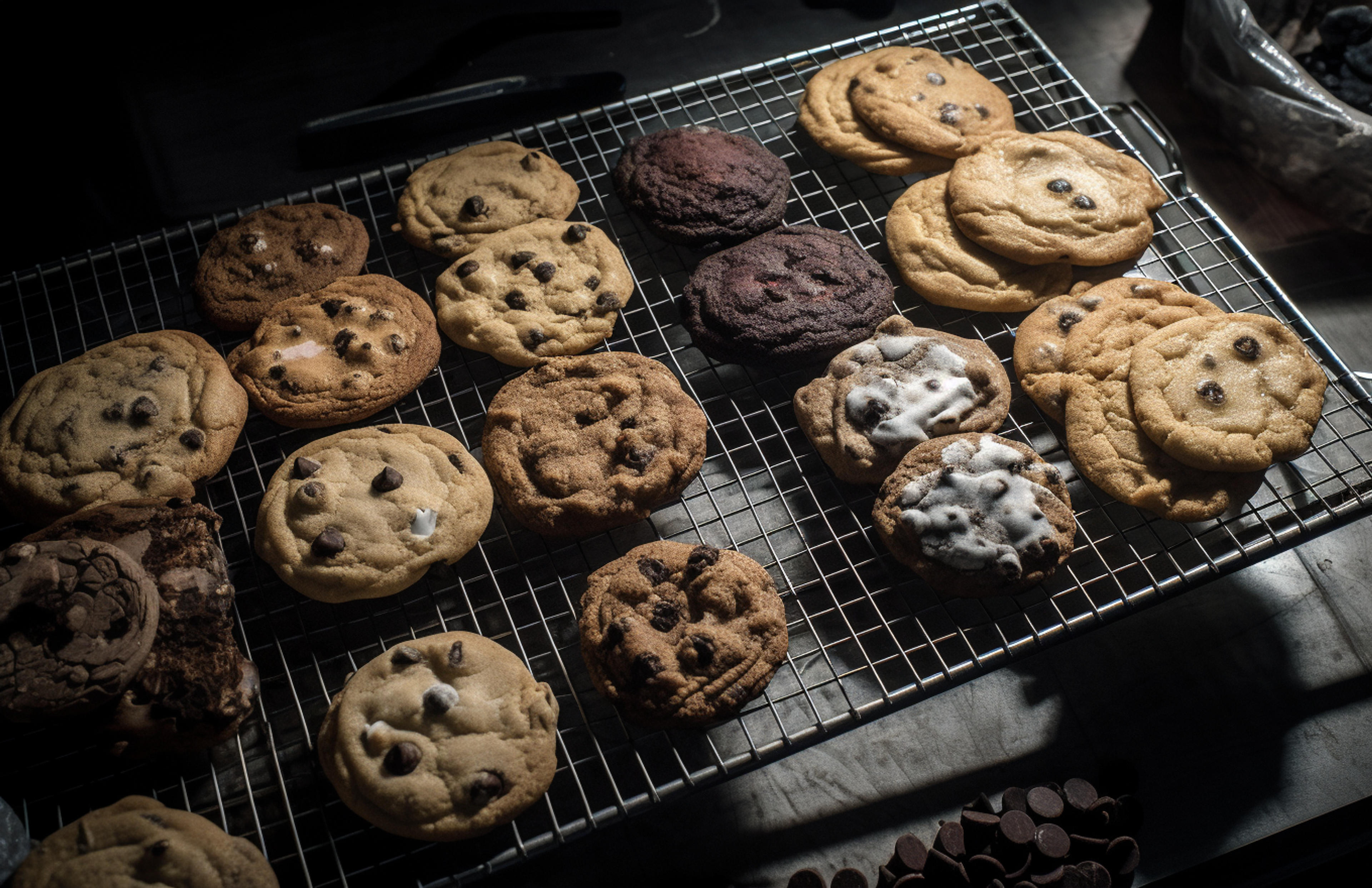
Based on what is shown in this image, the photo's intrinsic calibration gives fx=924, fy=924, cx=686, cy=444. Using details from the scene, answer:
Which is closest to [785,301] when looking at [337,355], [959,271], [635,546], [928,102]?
[959,271]

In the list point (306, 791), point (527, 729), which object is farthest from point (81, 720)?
point (527, 729)

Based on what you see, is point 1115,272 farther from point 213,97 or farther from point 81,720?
point 213,97

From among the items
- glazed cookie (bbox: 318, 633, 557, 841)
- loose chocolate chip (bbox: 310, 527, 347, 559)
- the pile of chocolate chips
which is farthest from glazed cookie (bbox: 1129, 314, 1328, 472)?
loose chocolate chip (bbox: 310, 527, 347, 559)

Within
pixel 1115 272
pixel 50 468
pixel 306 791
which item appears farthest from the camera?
pixel 1115 272

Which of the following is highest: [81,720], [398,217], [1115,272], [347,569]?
[1115,272]

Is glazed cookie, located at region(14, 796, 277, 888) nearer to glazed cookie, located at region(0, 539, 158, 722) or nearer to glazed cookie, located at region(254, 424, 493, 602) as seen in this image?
glazed cookie, located at region(0, 539, 158, 722)

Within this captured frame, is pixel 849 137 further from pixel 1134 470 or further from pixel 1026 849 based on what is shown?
pixel 1026 849
